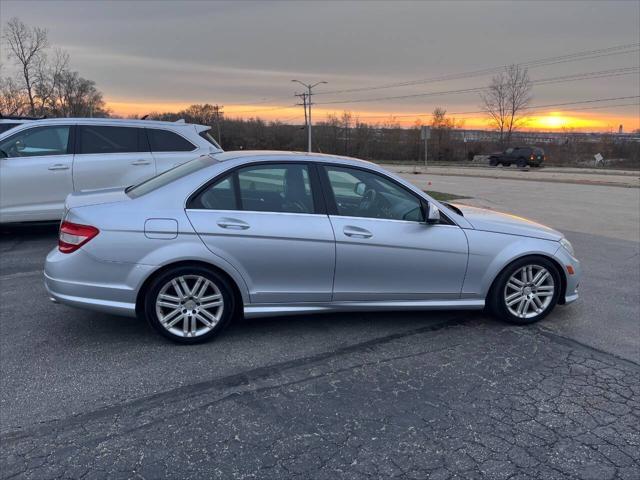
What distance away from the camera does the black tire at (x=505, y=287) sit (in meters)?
4.63

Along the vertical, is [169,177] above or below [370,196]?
above

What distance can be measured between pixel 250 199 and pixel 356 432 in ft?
6.78

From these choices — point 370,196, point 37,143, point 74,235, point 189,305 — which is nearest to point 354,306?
point 370,196

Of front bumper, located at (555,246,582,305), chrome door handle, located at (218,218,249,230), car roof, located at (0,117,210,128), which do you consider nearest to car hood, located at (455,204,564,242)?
front bumper, located at (555,246,582,305)

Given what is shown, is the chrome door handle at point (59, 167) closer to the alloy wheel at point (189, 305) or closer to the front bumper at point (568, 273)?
the alloy wheel at point (189, 305)

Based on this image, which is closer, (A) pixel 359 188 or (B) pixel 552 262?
(A) pixel 359 188

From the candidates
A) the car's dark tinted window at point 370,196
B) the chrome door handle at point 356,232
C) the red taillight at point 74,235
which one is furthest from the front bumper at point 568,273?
the red taillight at point 74,235

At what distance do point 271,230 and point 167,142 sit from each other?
473cm

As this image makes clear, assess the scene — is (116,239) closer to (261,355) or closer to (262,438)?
(261,355)

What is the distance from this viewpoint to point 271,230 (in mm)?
4133

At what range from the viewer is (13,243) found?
26.1 ft

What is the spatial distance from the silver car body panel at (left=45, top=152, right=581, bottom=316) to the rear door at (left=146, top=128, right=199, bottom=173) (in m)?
3.40

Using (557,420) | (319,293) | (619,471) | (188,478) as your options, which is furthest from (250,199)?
(619,471)

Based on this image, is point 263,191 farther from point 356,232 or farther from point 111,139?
point 111,139
